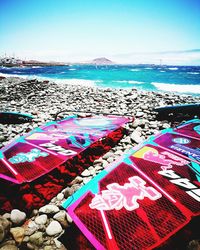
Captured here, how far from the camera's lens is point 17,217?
2.76 meters

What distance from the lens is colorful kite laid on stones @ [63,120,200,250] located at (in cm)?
231

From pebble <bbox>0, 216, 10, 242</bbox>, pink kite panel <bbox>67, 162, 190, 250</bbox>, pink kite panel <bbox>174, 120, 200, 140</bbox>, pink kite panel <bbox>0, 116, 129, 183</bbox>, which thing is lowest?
pebble <bbox>0, 216, 10, 242</bbox>

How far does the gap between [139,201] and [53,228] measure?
1236 millimetres

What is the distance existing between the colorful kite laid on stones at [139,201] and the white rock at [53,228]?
0.28m

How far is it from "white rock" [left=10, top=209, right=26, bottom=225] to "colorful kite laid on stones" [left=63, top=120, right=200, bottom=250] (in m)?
0.67

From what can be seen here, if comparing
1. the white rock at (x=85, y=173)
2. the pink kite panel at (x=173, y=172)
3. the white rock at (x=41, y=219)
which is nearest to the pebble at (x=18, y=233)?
the white rock at (x=41, y=219)

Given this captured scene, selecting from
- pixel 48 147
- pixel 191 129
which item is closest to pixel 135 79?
pixel 191 129

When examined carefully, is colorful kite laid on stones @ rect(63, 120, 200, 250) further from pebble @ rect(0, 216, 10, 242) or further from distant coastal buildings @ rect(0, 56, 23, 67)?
distant coastal buildings @ rect(0, 56, 23, 67)

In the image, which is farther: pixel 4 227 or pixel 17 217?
pixel 17 217

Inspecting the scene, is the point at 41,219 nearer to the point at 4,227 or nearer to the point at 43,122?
the point at 4,227

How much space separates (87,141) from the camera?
4656mm

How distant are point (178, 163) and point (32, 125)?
17.1ft

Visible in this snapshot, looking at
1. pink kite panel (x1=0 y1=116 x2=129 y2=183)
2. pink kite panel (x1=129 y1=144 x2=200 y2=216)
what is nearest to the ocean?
pink kite panel (x1=0 y1=116 x2=129 y2=183)

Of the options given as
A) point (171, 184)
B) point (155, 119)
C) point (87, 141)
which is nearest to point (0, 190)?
point (87, 141)
